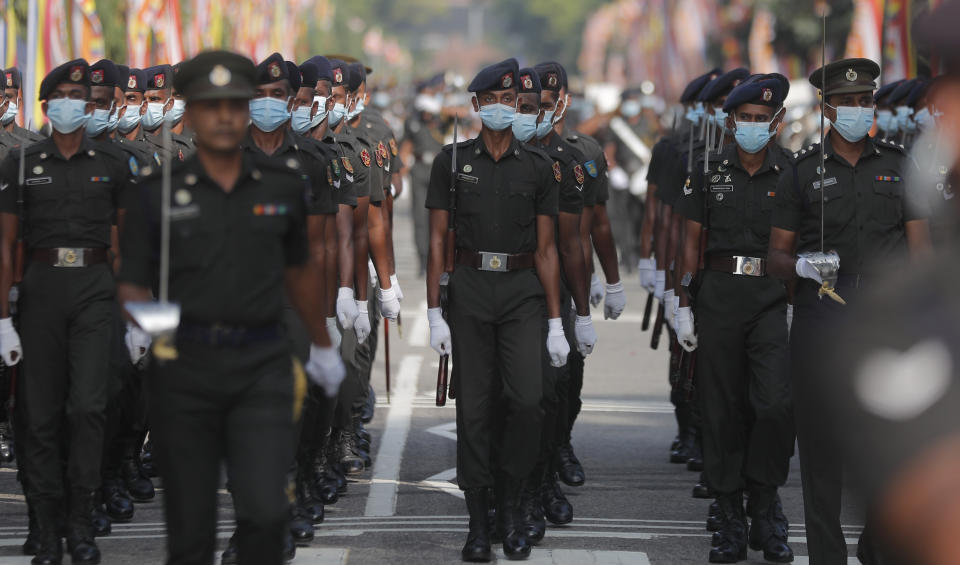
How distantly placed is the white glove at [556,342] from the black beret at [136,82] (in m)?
3.36

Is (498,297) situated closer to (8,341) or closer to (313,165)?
(313,165)

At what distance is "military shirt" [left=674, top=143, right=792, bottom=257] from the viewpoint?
27.8 feet

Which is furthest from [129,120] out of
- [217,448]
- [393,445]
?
[217,448]

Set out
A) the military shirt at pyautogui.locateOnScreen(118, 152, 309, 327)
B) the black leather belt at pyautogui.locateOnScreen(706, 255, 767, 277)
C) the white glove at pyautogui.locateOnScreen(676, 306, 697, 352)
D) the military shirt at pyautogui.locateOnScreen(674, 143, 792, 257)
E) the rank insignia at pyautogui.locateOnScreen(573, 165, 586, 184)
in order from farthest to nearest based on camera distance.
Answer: the rank insignia at pyautogui.locateOnScreen(573, 165, 586, 184)
the white glove at pyautogui.locateOnScreen(676, 306, 697, 352)
the military shirt at pyautogui.locateOnScreen(674, 143, 792, 257)
the black leather belt at pyautogui.locateOnScreen(706, 255, 767, 277)
the military shirt at pyautogui.locateOnScreen(118, 152, 309, 327)

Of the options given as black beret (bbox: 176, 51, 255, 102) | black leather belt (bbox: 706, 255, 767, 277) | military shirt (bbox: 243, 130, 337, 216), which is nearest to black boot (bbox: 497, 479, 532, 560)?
black leather belt (bbox: 706, 255, 767, 277)

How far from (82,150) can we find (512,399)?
2265 millimetres

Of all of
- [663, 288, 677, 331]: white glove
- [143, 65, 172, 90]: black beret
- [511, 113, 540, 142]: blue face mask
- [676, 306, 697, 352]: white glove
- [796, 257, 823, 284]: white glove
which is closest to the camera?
[796, 257, 823, 284]: white glove

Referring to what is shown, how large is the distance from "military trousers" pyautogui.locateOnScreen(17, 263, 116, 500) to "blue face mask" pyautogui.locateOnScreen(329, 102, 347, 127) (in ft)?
9.33

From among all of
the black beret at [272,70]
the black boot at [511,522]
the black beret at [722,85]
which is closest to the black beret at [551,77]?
the black beret at [722,85]

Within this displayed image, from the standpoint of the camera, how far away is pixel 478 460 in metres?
8.11

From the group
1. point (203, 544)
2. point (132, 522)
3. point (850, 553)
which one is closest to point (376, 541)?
point (132, 522)

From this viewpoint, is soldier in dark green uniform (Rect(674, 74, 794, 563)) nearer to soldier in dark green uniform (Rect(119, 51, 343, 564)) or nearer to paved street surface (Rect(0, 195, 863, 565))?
paved street surface (Rect(0, 195, 863, 565))

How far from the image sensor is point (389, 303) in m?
9.63

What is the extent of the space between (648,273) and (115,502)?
452cm
